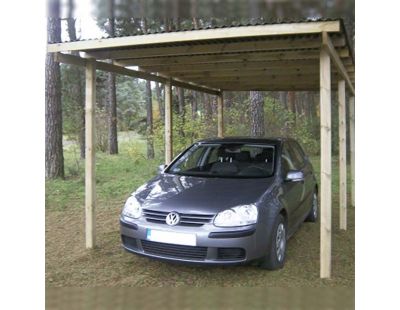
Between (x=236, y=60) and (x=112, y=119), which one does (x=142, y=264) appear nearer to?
(x=236, y=60)

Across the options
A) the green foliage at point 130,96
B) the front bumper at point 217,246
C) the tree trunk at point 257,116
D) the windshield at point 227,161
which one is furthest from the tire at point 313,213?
the green foliage at point 130,96

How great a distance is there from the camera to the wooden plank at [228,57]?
5355mm

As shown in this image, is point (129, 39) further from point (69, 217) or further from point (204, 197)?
point (69, 217)

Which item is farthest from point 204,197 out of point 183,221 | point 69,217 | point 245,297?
point 69,217

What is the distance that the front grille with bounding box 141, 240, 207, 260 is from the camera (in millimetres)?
4133

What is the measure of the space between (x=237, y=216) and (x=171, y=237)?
0.71m

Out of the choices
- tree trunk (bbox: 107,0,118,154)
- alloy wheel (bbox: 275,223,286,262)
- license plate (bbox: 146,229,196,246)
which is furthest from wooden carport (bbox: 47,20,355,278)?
tree trunk (bbox: 107,0,118,154)

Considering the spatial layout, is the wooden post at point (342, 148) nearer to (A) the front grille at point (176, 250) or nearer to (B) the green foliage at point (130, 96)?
(A) the front grille at point (176, 250)

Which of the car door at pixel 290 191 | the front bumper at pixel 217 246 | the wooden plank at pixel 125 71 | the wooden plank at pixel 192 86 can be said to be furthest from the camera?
the wooden plank at pixel 192 86

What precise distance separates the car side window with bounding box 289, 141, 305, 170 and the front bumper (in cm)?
209

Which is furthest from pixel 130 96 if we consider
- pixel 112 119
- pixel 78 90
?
pixel 112 119

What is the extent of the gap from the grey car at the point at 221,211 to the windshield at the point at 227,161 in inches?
0.5

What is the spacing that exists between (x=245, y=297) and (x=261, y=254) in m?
0.60

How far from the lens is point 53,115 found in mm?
10617
